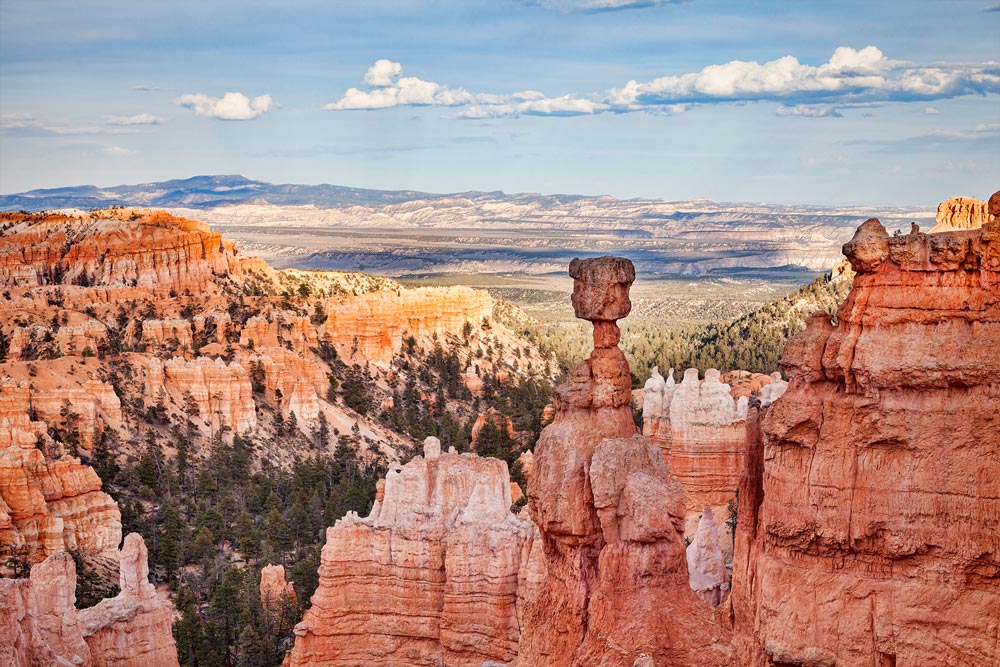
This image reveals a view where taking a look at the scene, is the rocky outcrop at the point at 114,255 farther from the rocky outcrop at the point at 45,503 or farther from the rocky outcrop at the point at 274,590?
the rocky outcrop at the point at 274,590

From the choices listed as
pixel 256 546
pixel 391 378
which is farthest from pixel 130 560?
pixel 391 378

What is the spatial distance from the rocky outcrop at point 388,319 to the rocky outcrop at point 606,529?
7567 cm

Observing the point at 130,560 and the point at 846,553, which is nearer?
the point at 846,553

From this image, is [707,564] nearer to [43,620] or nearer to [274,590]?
[43,620]

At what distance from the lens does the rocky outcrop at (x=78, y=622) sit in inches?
1104

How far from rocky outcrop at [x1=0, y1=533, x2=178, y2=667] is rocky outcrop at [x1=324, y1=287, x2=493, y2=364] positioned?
200 ft

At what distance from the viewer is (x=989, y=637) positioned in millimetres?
14734

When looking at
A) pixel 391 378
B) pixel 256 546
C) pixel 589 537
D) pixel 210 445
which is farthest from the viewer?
pixel 391 378

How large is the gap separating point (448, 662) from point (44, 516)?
22242mm

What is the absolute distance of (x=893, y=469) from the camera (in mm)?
15148

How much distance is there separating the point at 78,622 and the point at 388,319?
67887mm

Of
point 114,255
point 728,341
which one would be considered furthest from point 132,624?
point 728,341

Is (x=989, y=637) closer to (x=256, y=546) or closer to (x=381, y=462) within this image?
(x=256, y=546)

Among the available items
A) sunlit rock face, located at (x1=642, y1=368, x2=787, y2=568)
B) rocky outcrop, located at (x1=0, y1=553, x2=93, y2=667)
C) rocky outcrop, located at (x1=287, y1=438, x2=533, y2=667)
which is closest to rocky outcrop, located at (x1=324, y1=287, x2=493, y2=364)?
sunlit rock face, located at (x1=642, y1=368, x2=787, y2=568)
